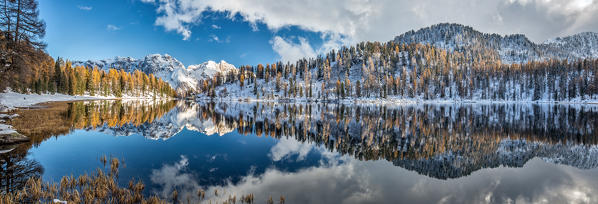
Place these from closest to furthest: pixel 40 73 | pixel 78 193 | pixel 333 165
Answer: pixel 78 193, pixel 333 165, pixel 40 73

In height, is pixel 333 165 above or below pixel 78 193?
below

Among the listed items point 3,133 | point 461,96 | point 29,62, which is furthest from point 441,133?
point 461,96

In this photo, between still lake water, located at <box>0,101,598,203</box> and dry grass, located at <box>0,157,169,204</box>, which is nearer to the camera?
dry grass, located at <box>0,157,169,204</box>

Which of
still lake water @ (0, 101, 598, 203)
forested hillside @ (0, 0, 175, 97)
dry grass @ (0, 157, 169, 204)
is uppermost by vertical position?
forested hillside @ (0, 0, 175, 97)

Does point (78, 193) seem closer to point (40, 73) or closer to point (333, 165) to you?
point (333, 165)

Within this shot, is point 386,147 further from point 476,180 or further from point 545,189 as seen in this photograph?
point 545,189

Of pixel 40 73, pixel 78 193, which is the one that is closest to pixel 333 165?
pixel 78 193

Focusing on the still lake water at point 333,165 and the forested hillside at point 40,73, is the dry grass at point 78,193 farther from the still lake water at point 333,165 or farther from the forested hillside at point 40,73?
the forested hillside at point 40,73

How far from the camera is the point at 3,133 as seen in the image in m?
14.9

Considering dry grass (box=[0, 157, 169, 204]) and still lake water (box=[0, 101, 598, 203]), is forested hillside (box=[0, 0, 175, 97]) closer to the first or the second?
still lake water (box=[0, 101, 598, 203])

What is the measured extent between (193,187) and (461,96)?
7191 inches

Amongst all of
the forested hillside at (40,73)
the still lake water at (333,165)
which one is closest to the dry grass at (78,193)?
the still lake water at (333,165)

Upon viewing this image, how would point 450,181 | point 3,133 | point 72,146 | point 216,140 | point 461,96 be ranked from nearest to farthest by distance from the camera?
point 450,181, point 3,133, point 72,146, point 216,140, point 461,96

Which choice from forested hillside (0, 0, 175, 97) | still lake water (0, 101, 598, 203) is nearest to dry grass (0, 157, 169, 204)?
still lake water (0, 101, 598, 203)
